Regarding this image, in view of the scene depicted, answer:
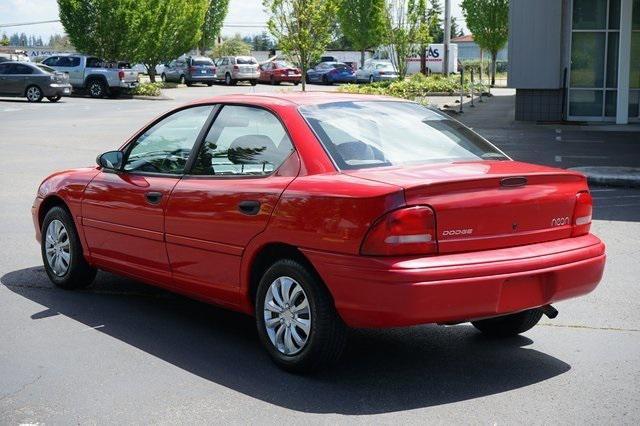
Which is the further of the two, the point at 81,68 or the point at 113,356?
→ the point at 81,68

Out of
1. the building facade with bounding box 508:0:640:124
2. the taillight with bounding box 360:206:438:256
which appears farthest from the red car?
the building facade with bounding box 508:0:640:124

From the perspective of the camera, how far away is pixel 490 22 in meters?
52.7

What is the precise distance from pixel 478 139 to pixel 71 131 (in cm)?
1828

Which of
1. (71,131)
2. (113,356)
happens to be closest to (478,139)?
(113,356)

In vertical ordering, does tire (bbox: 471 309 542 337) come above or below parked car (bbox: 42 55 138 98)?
below

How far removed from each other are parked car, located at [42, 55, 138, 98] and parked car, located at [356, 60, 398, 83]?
15.7m

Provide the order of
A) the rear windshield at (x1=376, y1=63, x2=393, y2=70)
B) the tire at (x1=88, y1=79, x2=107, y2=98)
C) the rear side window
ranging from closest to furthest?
the tire at (x1=88, y1=79, x2=107, y2=98), the rear side window, the rear windshield at (x1=376, y1=63, x2=393, y2=70)

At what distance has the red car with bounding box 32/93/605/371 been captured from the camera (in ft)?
16.1

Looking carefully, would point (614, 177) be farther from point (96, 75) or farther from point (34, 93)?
point (96, 75)

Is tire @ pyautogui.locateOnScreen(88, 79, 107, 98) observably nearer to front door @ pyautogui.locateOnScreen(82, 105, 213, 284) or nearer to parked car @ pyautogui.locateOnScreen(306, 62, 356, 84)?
parked car @ pyautogui.locateOnScreen(306, 62, 356, 84)

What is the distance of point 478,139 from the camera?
6219mm

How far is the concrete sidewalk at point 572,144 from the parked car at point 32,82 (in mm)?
16216

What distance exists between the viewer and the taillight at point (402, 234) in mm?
4879

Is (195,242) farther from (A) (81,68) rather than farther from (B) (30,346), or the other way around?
(A) (81,68)
